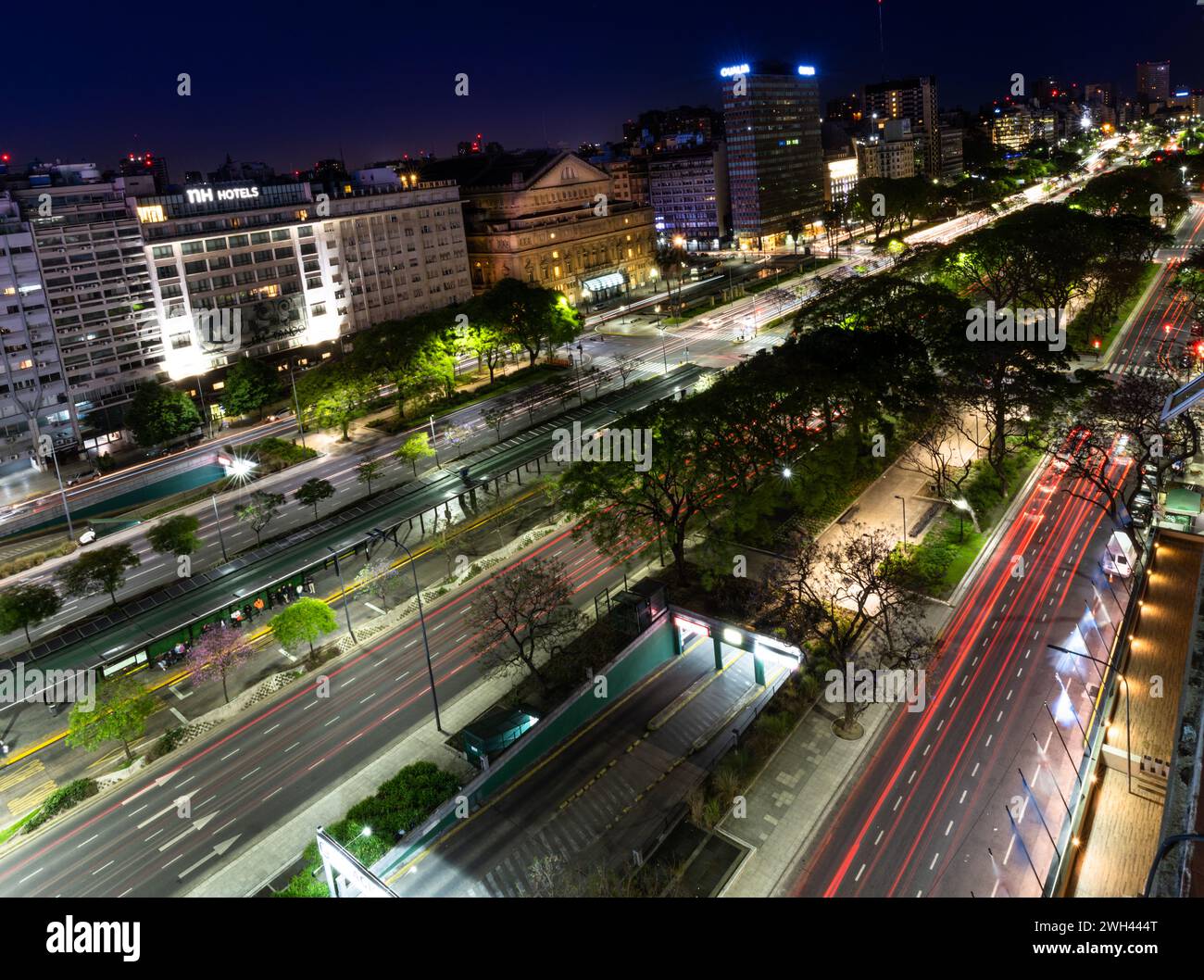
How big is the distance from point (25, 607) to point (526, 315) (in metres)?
65.2

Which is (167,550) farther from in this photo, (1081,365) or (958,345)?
(1081,365)

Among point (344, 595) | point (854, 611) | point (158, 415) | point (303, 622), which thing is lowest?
point (854, 611)

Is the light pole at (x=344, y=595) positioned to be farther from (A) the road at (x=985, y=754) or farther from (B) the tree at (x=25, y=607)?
(A) the road at (x=985, y=754)

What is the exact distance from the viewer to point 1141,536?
50.3 metres

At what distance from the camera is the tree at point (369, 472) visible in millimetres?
69188

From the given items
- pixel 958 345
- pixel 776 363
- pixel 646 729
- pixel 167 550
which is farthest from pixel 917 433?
pixel 167 550

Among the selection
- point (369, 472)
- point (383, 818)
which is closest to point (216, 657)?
point (383, 818)

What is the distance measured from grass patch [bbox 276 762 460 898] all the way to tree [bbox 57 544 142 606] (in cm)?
2778

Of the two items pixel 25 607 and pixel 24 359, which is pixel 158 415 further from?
pixel 25 607

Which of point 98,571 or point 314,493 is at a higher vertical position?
point 314,493

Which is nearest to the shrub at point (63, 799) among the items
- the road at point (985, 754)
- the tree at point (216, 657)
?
the tree at point (216, 657)

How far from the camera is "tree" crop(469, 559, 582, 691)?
139 ft

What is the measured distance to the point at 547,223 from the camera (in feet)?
424

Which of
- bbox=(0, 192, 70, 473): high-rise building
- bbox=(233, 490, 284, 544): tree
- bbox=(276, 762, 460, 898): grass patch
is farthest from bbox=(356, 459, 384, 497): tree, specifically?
bbox=(276, 762, 460, 898): grass patch
